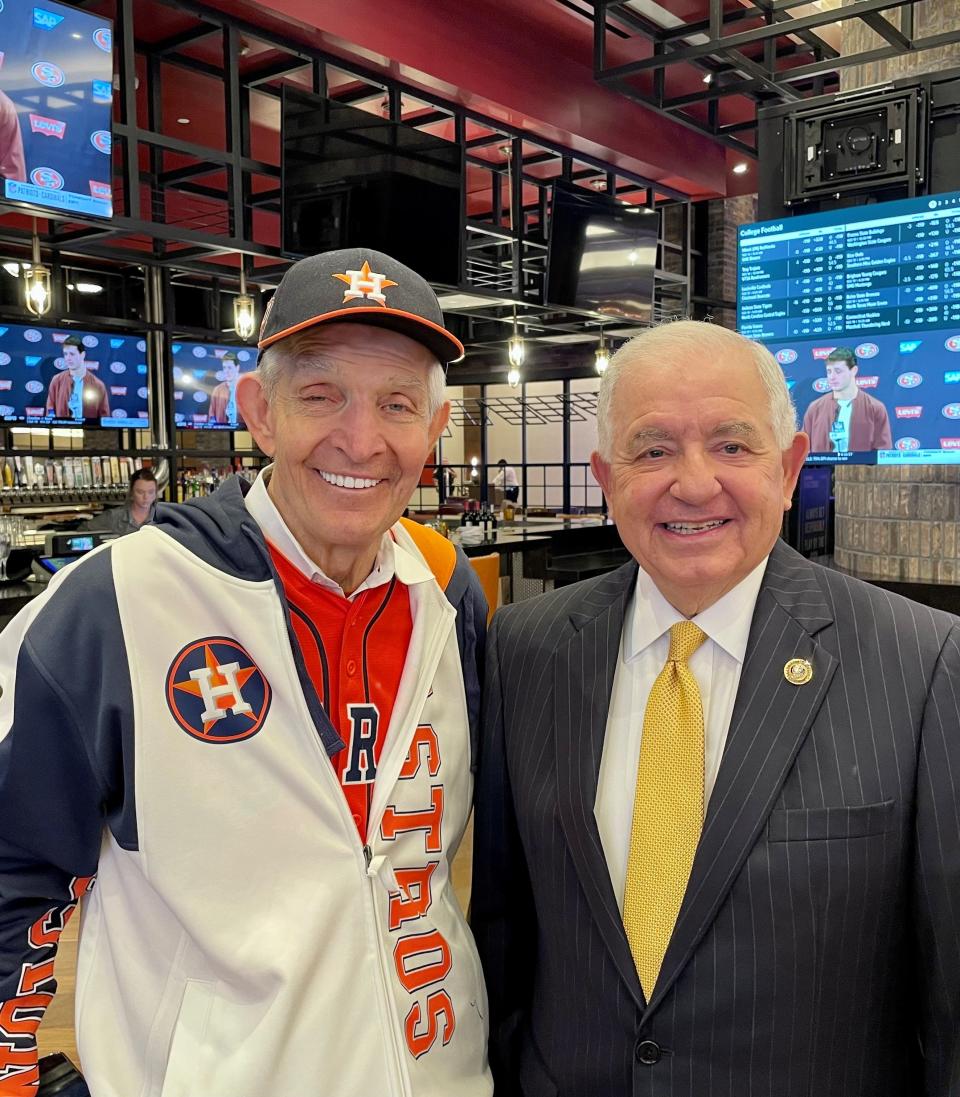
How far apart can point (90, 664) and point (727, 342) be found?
3.16ft

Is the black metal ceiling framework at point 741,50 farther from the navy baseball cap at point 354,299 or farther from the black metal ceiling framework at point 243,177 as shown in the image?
the navy baseball cap at point 354,299

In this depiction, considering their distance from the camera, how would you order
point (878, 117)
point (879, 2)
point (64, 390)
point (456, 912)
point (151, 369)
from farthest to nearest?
point (151, 369), point (64, 390), point (879, 2), point (878, 117), point (456, 912)

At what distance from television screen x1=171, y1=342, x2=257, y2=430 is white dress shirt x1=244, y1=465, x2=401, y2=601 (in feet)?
24.8

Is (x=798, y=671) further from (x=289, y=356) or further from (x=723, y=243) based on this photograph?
(x=723, y=243)

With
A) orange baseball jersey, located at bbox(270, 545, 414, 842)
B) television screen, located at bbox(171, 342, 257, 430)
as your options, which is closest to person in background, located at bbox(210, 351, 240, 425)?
television screen, located at bbox(171, 342, 257, 430)

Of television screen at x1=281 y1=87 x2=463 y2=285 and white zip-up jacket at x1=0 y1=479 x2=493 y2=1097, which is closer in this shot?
white zip-up jacket at x1=0 y1=479 x2=493 y2=1097

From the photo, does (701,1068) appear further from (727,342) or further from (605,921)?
(727,342)

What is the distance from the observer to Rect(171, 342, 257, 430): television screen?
8.70 meters

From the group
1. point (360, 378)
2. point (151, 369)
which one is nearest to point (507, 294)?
point (151, 369)

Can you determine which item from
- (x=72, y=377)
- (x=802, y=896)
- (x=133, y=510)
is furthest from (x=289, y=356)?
(x=72, y=377)

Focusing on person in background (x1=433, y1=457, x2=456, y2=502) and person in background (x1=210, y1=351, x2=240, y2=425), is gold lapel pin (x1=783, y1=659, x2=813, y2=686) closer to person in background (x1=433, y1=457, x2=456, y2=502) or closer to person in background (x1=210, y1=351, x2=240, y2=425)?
person in background (x1=210, y1=351, x2=240, y2=425)

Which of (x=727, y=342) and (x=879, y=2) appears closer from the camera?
(x=727, y=342)

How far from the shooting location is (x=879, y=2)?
15.3ft

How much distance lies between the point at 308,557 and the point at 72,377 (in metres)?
7.07
